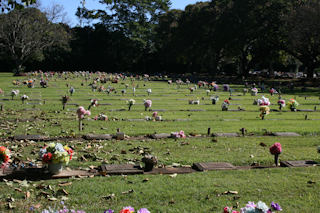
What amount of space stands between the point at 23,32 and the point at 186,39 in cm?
2240

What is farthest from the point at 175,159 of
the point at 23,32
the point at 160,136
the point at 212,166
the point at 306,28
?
the point at 23,32

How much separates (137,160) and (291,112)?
30.0 ft

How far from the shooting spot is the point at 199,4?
53.6 m

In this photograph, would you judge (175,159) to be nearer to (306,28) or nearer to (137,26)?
(306,28)

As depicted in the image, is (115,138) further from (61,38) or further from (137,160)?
(61,38)

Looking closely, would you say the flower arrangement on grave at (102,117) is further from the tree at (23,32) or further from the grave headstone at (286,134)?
the tree at (23,32)

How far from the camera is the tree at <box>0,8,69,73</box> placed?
3820cm

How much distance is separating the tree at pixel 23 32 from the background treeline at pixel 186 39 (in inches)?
5.8

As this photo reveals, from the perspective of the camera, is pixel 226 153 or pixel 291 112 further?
pixel 291 112

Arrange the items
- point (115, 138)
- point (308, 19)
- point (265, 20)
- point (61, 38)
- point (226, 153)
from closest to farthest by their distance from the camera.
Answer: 1. point (226, 153)
2. point (115, 138)
3. point (308, 19)
4. point (265, 20)
5. point (61, 38)

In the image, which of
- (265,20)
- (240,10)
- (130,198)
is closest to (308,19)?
(265,20)

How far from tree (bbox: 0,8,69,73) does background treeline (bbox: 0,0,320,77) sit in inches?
5.8

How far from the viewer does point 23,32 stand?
38688 mm

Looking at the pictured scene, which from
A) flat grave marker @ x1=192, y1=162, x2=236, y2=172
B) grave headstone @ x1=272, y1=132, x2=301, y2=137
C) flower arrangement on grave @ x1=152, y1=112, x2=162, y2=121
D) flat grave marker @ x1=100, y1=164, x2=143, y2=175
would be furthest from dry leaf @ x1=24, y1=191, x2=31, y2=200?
flower arrangement on grave @ x1=152, y1=112, x2=162, y2=121
